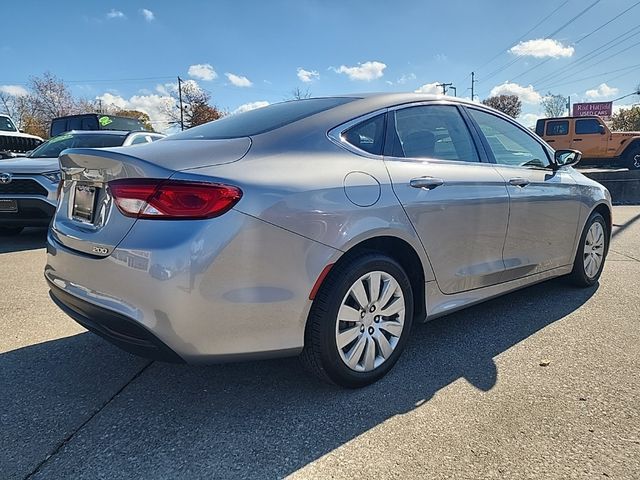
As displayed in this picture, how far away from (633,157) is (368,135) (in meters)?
→ 18.1

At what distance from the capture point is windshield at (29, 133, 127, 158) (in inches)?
270

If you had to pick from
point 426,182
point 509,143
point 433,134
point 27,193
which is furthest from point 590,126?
point 27,193

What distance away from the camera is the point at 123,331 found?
6.73 ft

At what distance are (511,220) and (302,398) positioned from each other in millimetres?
1886

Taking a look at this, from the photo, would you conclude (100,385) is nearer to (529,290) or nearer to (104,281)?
(104,281)

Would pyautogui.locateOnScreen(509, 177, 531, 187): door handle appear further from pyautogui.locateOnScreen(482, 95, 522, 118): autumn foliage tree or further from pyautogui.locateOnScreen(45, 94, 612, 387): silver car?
pyautogui.locateOnScreen(482, 95, 522, 118): autumn foliage tree

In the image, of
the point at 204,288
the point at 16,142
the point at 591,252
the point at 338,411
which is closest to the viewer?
the point at 204,288

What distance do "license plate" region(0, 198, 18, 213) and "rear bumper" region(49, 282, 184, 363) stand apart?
437cm

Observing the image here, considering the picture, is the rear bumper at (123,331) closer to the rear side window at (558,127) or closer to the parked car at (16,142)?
the parked car at (16,142)

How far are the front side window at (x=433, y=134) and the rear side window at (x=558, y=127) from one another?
52.5 feet

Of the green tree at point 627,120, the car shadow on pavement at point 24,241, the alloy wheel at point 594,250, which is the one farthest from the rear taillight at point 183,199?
the green tree at point 627,120

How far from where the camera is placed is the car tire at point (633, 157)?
16.8 metres

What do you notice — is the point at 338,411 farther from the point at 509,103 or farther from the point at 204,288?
the point at 509,103

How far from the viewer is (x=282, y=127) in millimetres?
2459
